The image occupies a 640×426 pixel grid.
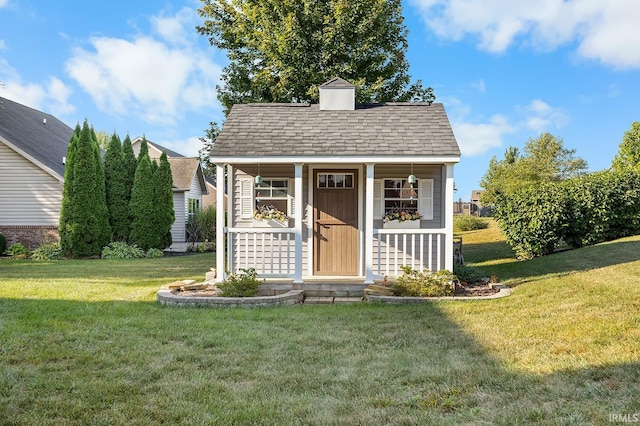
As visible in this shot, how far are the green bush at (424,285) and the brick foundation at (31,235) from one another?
46.6 ft

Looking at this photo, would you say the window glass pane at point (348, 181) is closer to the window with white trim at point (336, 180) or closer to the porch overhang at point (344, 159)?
the window with white trim at point (336, 180)

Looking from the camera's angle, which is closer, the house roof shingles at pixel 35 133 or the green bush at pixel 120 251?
the green bush at pixel 120 251

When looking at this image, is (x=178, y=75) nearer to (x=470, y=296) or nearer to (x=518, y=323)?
(x=470, y=296)

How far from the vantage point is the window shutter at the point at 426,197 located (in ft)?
30.1

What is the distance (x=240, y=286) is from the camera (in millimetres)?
7629

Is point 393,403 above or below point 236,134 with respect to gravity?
below

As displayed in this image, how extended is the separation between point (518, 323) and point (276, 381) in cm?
337

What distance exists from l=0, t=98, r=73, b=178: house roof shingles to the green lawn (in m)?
11.6

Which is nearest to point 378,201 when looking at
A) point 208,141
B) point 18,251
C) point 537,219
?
point 537,219

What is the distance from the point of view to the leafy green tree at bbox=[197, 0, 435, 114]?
1417 cm

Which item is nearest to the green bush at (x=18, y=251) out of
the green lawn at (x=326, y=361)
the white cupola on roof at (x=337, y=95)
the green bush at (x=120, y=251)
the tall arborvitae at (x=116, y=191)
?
the green bush at (x=120, y=251)

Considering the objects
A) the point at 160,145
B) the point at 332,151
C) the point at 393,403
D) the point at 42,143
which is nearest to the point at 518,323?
the point at 393,403

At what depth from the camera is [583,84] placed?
14680 mm

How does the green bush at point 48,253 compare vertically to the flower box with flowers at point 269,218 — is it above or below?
below
